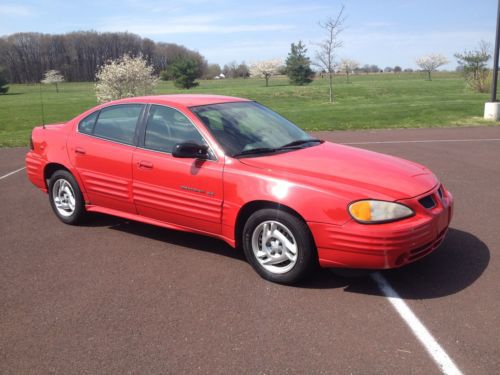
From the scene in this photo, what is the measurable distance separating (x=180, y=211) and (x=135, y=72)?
76.4 ft

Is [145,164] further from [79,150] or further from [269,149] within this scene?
[269,149]

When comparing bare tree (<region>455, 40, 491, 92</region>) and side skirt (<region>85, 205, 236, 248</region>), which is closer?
side skirt (<region>85, 205, 236, 248</region>)

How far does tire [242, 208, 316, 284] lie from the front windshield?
72cm

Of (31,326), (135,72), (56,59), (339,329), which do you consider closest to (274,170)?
(339,329)

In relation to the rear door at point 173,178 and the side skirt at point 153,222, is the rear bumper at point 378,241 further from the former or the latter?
the rear door at point 173,178

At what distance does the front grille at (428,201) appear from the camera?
3.71 metres

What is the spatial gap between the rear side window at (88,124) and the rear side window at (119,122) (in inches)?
3.1

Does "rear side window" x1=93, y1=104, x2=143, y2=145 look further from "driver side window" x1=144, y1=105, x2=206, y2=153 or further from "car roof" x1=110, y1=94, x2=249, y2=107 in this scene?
"driver side window" x1=144, y1=105, x2=206, y2=153

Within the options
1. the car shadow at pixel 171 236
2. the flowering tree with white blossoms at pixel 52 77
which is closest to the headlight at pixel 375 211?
the car shadow at pixel 171 236

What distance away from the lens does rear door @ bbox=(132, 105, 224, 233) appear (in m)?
4.15

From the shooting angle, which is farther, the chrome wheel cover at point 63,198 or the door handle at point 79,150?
the chrome wheel cover at point 63,198

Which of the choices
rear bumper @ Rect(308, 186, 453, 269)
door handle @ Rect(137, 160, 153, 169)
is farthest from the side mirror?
rear bumper @ Rect(308, 186, 453, 269)

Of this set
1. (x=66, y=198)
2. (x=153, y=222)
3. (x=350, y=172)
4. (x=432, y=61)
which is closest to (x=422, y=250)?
(x=350, y=172)

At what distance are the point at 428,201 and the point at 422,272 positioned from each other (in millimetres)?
687
